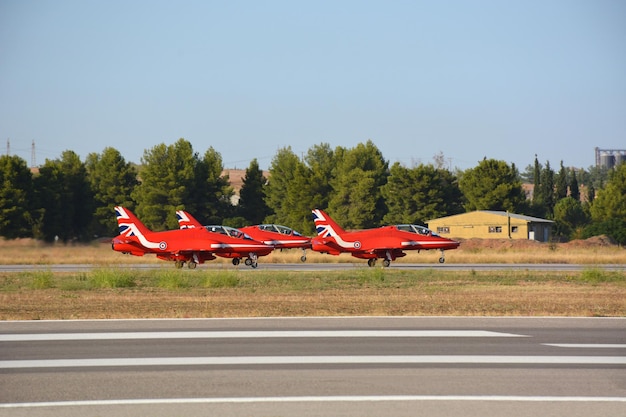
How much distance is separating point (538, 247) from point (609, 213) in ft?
91.2

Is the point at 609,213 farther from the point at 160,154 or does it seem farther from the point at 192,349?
the point at 192,349

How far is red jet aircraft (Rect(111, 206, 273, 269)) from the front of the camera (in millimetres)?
42406

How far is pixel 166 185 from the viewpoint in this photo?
89.6 meters

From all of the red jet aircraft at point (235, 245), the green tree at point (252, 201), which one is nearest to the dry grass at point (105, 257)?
the red jet aircraft at point (235, 245)

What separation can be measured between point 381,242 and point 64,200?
48969 mm

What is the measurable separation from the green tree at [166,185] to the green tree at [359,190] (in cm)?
1436

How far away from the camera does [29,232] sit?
7675 centimetres

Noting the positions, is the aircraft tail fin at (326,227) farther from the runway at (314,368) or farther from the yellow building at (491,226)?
the yellow building at (491,226)

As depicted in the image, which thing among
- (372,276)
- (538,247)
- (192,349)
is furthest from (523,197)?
(192,349)

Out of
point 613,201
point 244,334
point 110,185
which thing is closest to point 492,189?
point 613,201

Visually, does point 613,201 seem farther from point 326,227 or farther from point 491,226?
point 326,227

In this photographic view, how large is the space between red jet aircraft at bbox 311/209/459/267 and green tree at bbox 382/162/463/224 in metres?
45.1

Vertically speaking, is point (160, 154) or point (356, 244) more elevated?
point (160, 154)

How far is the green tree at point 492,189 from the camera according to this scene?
9338cm
